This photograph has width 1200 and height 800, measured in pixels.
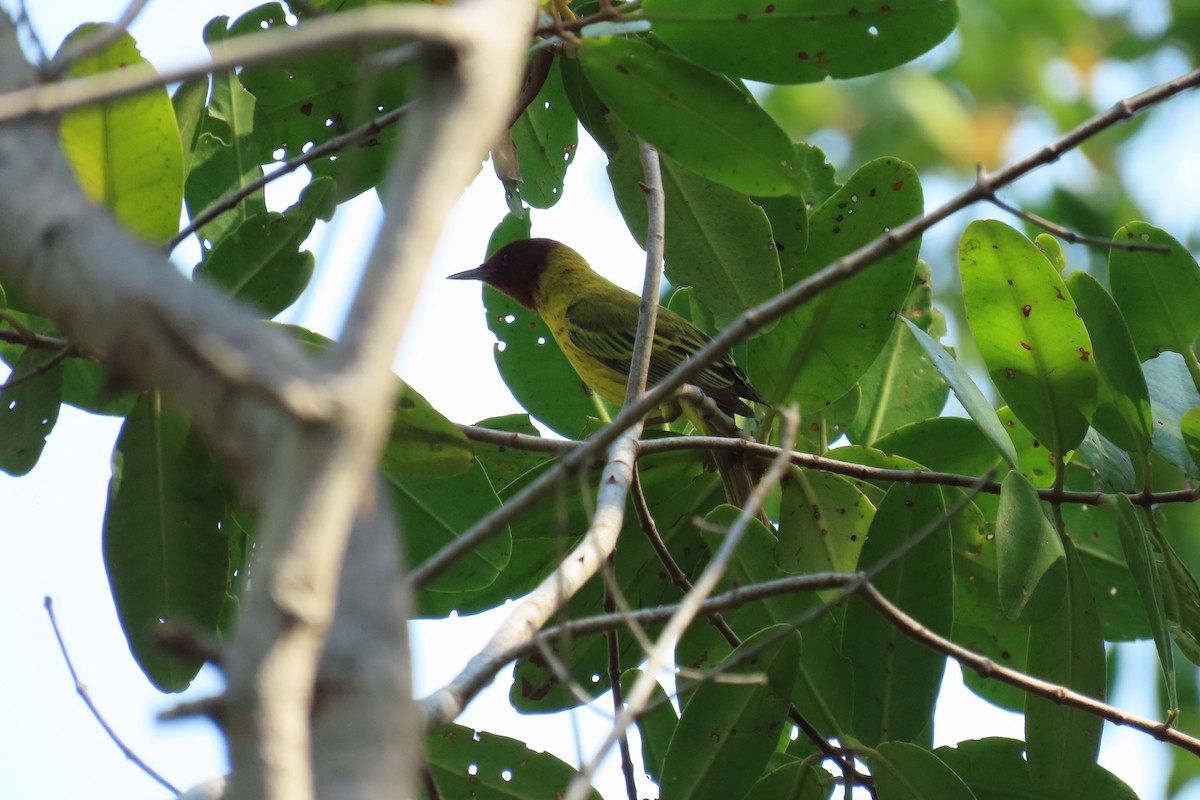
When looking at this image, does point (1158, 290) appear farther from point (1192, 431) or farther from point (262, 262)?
point (262, 262)

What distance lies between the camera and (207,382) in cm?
84

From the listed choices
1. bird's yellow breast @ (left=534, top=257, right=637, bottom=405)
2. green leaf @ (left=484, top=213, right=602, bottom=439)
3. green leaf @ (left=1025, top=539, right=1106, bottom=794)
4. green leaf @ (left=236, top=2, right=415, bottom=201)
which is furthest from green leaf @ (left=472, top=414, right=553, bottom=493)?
bird's yellow breast @ (left=534, top=257, right=637, bottom=405)

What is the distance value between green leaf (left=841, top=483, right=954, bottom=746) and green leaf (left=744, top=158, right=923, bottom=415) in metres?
0.57

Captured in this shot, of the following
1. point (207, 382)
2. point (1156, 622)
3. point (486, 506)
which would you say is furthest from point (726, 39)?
point (207, 382)

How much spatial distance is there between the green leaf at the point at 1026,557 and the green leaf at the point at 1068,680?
125 millimetres

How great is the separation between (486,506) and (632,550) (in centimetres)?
50

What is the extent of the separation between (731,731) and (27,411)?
6.03 ft

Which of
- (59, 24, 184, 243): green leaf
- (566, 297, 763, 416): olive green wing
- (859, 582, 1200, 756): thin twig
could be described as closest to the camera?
(859, 582, 1200, 756): thin twig

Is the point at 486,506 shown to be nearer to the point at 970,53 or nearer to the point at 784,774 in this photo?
the point at 784,774

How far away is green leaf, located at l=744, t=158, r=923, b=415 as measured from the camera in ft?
10.4

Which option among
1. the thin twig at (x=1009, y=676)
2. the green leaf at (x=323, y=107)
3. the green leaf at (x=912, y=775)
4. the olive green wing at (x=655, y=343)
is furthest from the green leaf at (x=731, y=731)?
the olive green wing at (x=655, y=343)

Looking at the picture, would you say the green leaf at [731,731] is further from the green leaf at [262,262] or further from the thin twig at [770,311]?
the green leaf at [262,262]

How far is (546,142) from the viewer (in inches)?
158

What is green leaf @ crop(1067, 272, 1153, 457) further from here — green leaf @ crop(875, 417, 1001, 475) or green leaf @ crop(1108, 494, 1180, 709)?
green leaf @ crop(875, 417, 1001, 475)
